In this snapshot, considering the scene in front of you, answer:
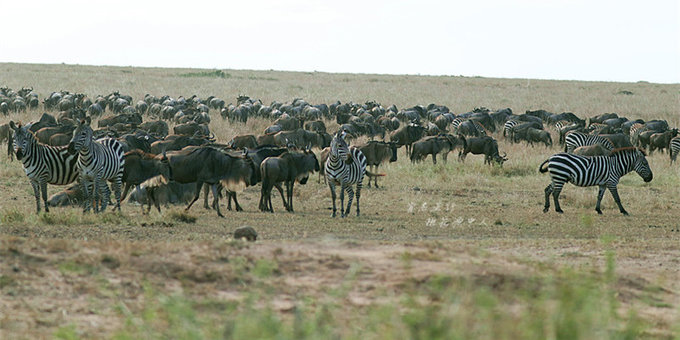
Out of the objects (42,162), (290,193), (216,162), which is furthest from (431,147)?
(42,162)

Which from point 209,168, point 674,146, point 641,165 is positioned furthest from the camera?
point 674,146

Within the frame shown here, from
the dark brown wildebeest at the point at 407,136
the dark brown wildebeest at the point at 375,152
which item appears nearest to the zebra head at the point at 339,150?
the dark brown wildebeest at the point at 375,152

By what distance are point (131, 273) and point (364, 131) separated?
25.2 meters

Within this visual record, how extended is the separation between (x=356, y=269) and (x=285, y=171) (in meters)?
9.52

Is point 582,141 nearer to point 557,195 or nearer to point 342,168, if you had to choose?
point 557,195

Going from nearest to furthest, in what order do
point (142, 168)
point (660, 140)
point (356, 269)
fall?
1. point (356, 269)
2. point (142, 168)
3. point (660, 140)

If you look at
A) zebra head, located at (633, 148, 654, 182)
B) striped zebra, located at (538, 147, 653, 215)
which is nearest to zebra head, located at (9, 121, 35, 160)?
striped zebra, located at (538, 147, 653, 215)

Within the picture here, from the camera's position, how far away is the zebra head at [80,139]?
47.8 feet

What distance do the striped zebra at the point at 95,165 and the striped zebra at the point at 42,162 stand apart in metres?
0.46

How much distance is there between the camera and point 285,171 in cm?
1675

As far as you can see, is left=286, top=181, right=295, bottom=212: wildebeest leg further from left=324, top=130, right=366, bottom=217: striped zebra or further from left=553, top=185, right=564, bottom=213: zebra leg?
left=553, top=185, right=564, bottom=213: zebra leg

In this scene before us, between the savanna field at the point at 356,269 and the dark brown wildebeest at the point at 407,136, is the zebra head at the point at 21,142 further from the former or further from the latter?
the dark brown wildebeest at the point at 407,136

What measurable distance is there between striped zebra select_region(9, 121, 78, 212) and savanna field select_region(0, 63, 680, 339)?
0.55 metres

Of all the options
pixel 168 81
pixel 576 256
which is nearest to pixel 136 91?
pixel 168 81
